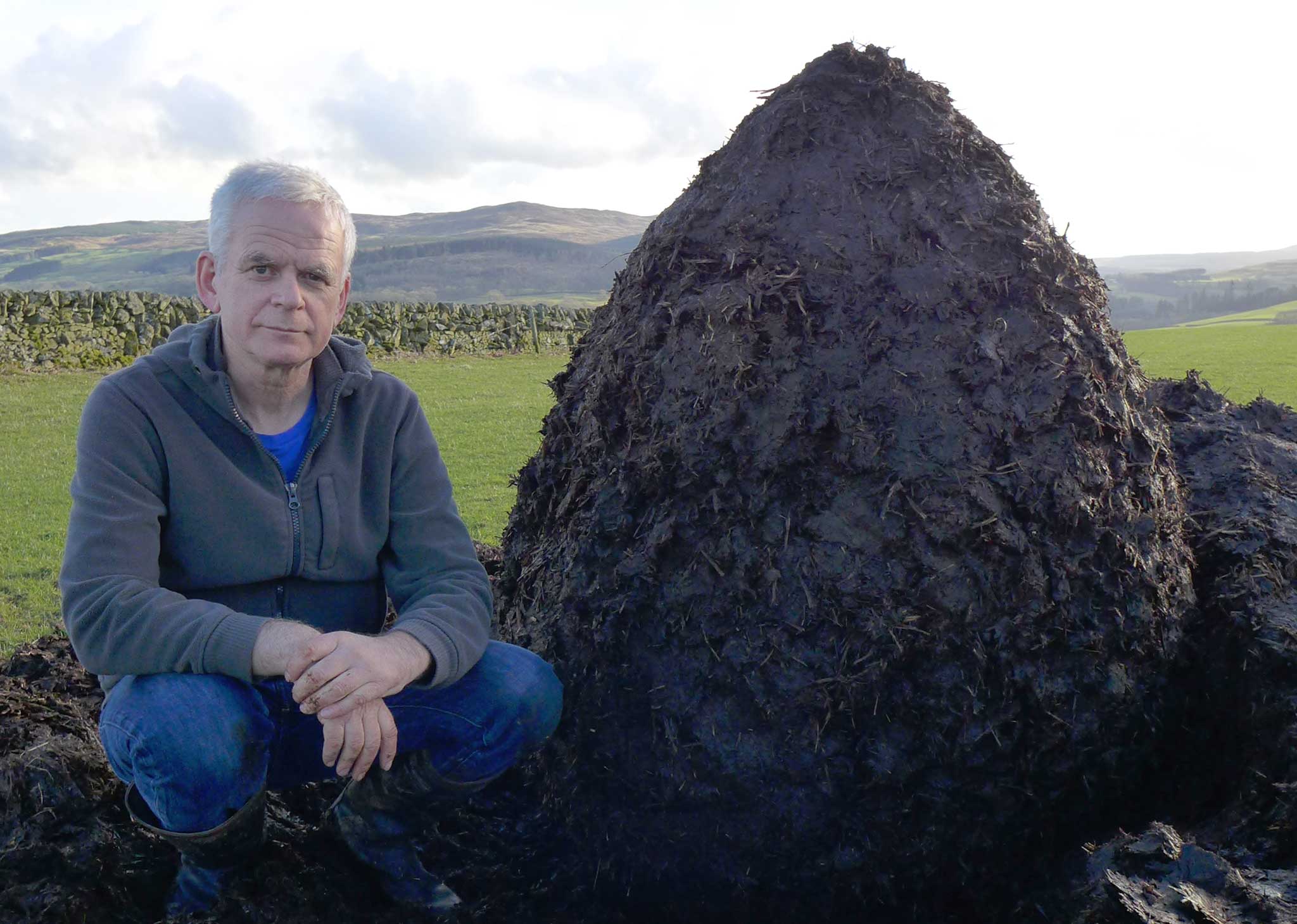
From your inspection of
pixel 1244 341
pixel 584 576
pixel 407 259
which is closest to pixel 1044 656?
pixel 584 576

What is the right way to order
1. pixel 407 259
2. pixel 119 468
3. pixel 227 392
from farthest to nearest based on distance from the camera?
1. pixel 407 259
2. pixel 227 392
3. pixel 119 468

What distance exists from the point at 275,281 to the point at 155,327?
2235 cm

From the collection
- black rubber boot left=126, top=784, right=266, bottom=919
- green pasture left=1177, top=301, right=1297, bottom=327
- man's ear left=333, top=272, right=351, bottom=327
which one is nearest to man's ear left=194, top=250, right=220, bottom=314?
man's ear left=333, top=272, right=351, bottom=327

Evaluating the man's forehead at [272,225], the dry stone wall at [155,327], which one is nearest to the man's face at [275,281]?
the man's forehead at [272,225]

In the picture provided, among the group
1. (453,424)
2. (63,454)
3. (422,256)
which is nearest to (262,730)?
(63,454)

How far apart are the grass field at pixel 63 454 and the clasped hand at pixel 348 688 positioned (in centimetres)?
226

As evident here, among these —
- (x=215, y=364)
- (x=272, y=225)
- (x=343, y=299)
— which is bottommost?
(x=215, y=364)

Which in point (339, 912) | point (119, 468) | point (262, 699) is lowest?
point (339, 912)

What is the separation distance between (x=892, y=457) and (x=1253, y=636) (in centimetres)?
120

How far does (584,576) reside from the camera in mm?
2646

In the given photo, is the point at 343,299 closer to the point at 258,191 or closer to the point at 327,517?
the point at 258,191

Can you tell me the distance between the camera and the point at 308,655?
7.04 feet

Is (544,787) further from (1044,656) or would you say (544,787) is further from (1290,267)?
(1290,267)

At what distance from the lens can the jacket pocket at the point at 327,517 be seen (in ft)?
8.28
